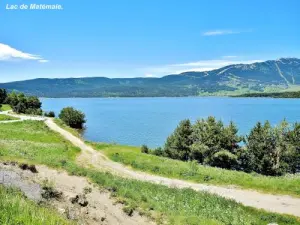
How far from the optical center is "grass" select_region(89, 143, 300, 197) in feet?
122

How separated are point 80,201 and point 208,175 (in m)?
24.8

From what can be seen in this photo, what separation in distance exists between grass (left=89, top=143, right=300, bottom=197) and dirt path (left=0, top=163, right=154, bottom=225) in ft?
62.9

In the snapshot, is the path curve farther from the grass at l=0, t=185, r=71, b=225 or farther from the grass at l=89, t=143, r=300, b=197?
the grass at l=0, t=185, r=71, b=225

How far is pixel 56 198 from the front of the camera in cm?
2000

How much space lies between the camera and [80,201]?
2038 centimetres

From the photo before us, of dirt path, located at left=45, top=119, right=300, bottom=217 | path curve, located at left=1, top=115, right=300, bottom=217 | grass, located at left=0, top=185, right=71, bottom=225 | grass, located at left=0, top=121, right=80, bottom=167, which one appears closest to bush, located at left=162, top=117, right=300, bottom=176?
grass, located at left=0, top=121, right=80, bottom=167

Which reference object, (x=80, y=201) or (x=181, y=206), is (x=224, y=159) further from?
(x=80, y=201)

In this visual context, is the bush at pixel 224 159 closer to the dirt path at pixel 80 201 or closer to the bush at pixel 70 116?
the dirt path at pixel 80 201

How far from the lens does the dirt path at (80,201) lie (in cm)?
1853

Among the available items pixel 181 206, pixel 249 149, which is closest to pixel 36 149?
pixel 181 206

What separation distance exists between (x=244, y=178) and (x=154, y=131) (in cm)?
10381

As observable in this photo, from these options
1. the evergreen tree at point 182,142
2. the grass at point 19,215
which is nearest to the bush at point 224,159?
the evergreen tree at point 182,142

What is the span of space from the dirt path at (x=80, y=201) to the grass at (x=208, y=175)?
1917cm

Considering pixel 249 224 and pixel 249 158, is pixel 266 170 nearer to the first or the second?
pixel 249 158
